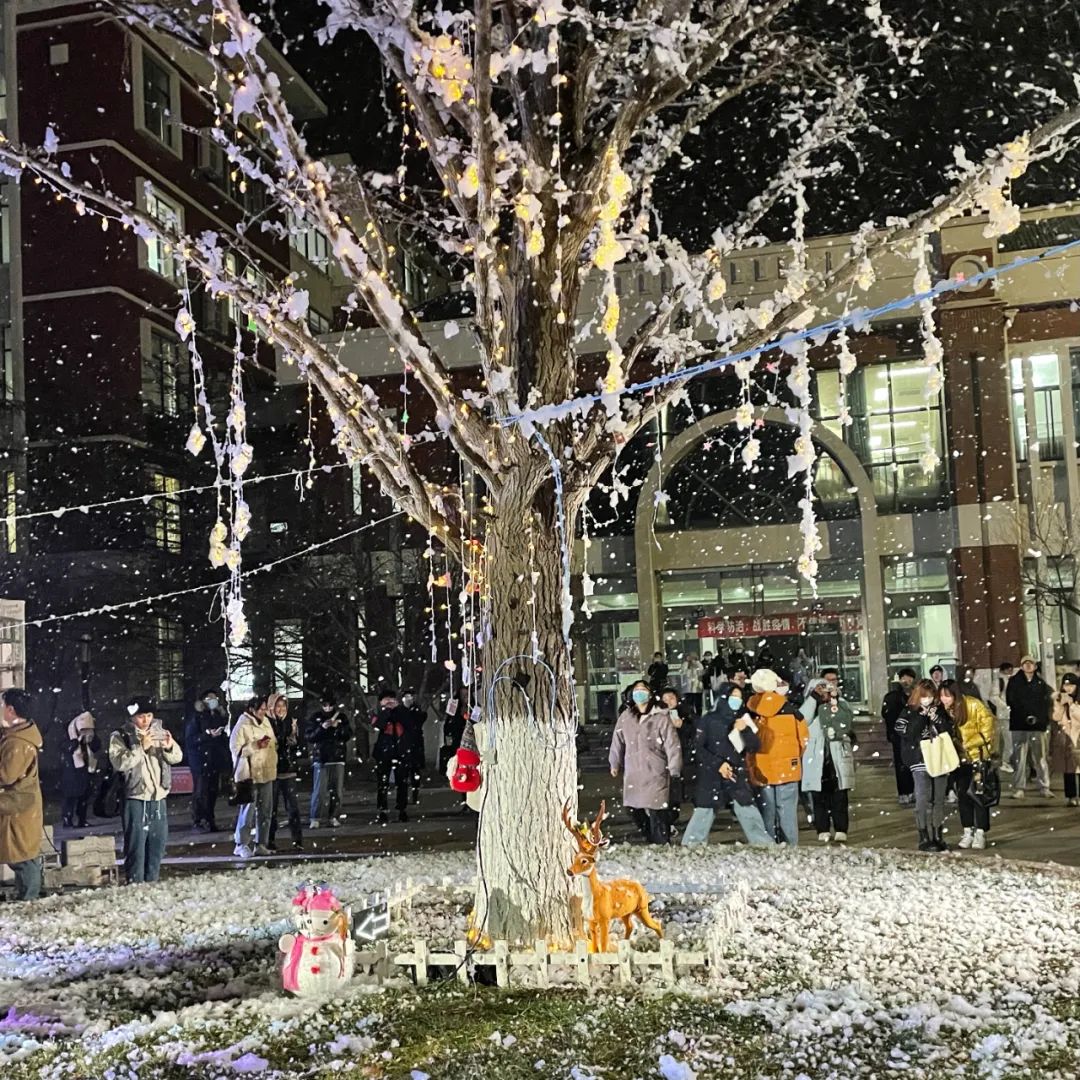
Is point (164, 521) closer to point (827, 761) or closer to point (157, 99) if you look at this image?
point (157, 99)

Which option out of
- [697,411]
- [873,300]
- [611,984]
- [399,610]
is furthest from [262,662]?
[611,984]

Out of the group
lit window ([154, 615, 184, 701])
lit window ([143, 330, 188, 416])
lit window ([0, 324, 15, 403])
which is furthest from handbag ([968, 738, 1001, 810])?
lit window ([0, 324, 15, 403])

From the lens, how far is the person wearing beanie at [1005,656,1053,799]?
593 inches

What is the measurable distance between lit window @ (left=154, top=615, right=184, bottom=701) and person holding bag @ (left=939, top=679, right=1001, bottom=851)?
21.8 meters

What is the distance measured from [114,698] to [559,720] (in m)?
25.6

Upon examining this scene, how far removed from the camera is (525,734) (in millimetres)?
6500

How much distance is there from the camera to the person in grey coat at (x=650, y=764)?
37.4 feet

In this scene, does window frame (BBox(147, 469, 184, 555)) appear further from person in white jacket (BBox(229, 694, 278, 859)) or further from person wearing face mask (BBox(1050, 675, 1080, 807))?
person wearing face mask (BBox(1050, 675, 1080, 807))

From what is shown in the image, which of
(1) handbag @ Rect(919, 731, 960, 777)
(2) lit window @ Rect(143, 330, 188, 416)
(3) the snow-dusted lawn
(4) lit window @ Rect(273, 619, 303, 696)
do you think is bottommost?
(3) the snow-dusted lawn

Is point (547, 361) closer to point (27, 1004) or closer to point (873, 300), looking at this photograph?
point (27, 1004)

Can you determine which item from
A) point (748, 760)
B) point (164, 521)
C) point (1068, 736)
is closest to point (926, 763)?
point (748, 760)

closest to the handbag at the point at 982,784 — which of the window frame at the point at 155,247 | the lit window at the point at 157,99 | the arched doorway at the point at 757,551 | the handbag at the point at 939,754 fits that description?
the handbag at the point at 939,754

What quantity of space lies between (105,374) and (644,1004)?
30.2 m

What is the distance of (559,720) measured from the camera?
260 inches
